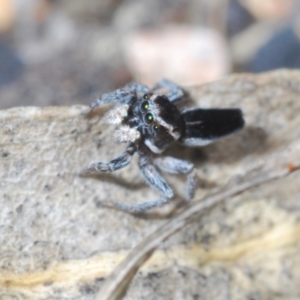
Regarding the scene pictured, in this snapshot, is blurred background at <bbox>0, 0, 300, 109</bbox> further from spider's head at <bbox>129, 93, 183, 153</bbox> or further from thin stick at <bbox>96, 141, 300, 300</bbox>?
thin stick at <bbox>96, 141, 300, 300</bbox>

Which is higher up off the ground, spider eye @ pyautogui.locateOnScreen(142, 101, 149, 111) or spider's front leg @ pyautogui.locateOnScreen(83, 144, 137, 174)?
spider eye @ pyautogui.locateOnScreen(142, 101, 149, 111)

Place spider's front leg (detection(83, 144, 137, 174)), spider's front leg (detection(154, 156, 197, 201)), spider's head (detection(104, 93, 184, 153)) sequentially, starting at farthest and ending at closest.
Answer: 1. spider's head (detection(104, 93, 184, 153))
2. spider's front leg (detection(154, 156, 197, 201))
3. spider's front leg (detection(83, 144, 137, 174))

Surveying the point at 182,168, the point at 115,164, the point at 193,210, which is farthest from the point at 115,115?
the point at 193,210

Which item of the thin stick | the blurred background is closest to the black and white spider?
the thin stick

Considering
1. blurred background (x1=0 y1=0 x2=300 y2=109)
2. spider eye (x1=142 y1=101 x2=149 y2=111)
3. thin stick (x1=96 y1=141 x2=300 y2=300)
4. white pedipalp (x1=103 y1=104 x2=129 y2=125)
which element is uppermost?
blurred background (x1=0 y1=0 x2=300 y2=109)

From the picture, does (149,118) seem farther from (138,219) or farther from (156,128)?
(138,219)

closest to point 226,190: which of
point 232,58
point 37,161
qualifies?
point 37,161
